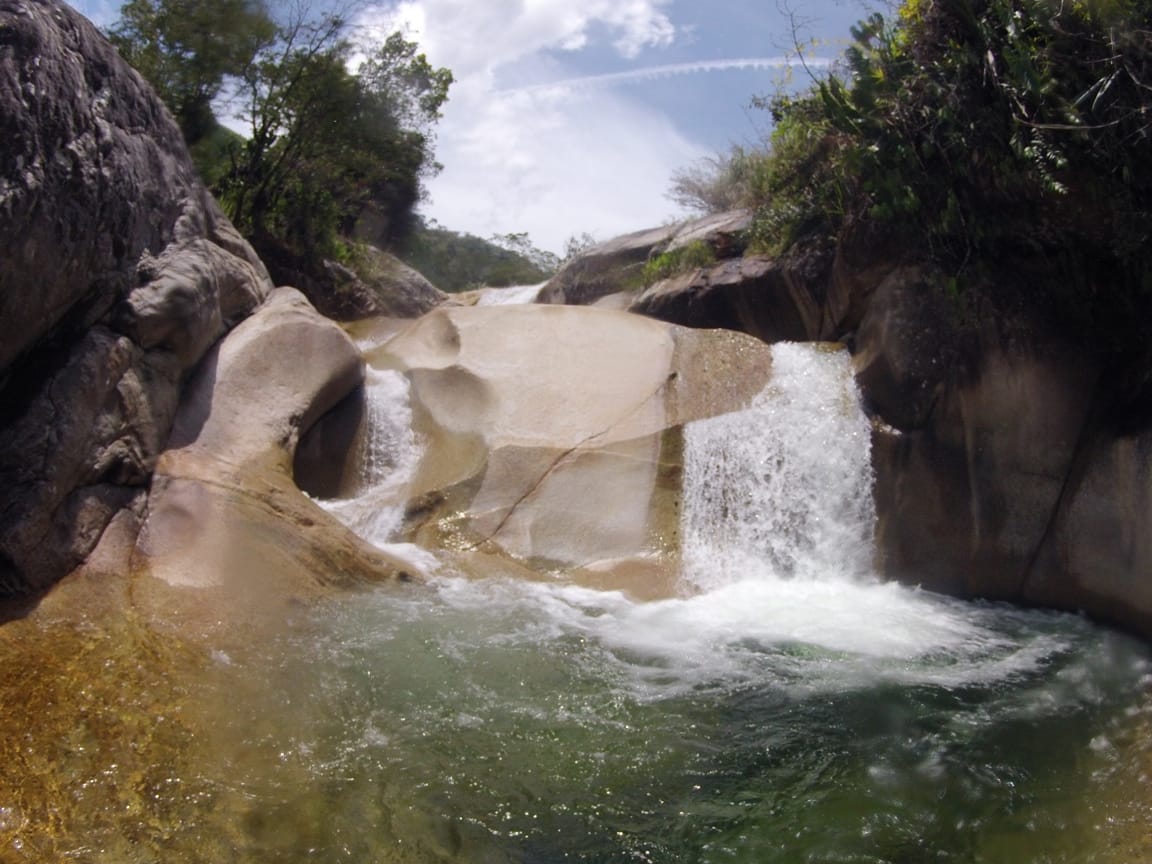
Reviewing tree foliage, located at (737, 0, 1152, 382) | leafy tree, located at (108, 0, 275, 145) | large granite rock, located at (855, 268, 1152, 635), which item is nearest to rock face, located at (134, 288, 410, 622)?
large granite rock, located at (855, 268, 1152, 635)

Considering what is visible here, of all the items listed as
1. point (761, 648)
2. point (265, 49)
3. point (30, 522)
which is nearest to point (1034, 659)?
point (761, 648)

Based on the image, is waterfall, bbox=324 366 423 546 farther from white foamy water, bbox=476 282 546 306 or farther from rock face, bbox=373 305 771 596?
white foamy water, bbox=476 282 546 306

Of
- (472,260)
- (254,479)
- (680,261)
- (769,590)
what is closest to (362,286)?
(680,261)

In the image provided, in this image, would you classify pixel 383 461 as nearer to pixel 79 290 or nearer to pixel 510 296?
pixel 79 290

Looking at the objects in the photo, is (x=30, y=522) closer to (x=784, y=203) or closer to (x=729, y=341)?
Answer: (x=729, y=341)

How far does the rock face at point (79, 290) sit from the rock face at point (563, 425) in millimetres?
2554

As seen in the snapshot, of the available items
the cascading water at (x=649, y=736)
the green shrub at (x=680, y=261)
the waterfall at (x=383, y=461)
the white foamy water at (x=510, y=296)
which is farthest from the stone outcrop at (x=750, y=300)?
the white foamy water at (x=510, y=296)

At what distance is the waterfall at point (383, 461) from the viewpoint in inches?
349

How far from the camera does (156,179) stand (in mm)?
8023

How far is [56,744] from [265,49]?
42.2 feet

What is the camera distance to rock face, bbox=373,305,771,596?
28.3ft

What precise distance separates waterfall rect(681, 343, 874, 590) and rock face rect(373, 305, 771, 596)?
0.25 meters

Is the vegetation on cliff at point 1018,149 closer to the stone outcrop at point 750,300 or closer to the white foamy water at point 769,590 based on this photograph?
the stone outcrop at point 750,300

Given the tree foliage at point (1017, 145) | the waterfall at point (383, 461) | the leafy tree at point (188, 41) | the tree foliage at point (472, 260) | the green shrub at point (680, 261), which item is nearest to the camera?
the tree foliage at point (1017, 145)
